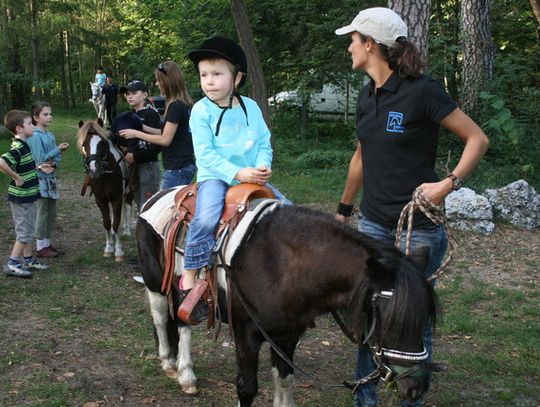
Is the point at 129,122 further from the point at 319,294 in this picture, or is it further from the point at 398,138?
the point at 319,294

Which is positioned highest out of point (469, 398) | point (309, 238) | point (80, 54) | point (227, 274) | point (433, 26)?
point (80, 54)

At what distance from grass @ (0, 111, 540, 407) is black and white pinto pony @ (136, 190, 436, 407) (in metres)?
0.31

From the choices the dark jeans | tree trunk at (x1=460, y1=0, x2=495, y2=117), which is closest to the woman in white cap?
tree trunk at (x1=460, y1=0, x2=495, y2=117)

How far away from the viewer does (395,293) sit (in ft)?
7.81

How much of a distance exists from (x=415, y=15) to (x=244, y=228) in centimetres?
500

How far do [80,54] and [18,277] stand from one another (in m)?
33.1

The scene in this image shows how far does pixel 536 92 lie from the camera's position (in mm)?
9391

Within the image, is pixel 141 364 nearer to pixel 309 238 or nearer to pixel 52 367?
pixel 52 367

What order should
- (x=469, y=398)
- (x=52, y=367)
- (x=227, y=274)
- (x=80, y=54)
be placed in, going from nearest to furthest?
(x=227, y=274) < (x=469, y=398) < (x=52, y=367) < (x=80, y=54)

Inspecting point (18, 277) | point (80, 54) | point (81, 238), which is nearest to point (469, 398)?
point (18, 277)

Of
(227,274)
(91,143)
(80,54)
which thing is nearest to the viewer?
(227,274)

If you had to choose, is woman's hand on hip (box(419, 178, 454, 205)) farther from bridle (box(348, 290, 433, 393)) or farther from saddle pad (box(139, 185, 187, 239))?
saddle pad (box(139, 185, 187, 239))

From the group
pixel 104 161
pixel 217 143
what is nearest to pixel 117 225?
pixel 104 161

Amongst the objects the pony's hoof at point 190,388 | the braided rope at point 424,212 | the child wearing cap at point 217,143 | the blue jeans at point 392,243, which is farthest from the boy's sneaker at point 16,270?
the braided rope at point 424,212
